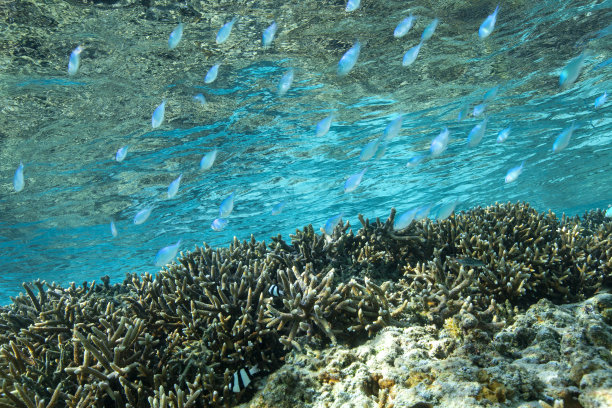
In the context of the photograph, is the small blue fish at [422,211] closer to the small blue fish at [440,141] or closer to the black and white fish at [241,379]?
the small blue fish at [440,141]

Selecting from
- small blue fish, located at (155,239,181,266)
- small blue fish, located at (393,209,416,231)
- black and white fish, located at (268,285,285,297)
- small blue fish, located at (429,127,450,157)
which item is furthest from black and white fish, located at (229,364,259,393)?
small blue fish, located at (429,127,450,157)

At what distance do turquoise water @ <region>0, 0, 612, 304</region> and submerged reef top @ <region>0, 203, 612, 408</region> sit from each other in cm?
136

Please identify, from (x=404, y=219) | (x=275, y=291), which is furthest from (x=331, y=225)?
(x=275, y=291)

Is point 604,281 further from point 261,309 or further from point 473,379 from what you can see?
point 261,309

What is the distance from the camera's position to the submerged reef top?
10.6 ft

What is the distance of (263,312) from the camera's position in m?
3.58

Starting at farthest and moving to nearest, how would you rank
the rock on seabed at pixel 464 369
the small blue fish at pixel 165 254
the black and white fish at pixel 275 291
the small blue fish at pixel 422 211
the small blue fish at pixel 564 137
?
the small blue fish at pixel 564 137 < the small blue fish at pixel 165 254 < the small blue fish at pixel 422 211 < the black and white fish at pixel 275 291 < the rock on seabed at pixel 464 369

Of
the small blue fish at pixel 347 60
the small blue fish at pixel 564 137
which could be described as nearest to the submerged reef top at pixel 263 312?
the small blue fish at pixel 347 60

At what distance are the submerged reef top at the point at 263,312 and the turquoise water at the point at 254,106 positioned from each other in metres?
1.36

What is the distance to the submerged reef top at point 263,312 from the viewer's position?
322 centimetres

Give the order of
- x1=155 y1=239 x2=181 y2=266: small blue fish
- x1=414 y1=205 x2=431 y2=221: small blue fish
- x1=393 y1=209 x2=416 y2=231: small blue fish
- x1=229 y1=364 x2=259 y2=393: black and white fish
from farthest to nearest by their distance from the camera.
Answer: x1=155 y1=239 x2=181 y2=266: small blue fish → x1=414 y1=205 x2=431 y2=221: small blue fish → x1=393 y1=209 x2=416 y2=231: small blue fish → x1=229 y1=364 x2=259 y2=393: black and white fish

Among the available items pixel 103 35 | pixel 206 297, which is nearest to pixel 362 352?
pixel 206 297

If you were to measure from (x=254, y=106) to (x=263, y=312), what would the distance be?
35.4 feet

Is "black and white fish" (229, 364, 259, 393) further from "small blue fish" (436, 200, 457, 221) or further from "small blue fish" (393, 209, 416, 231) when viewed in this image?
"small blue fish" (436, 200, 457, 221)
